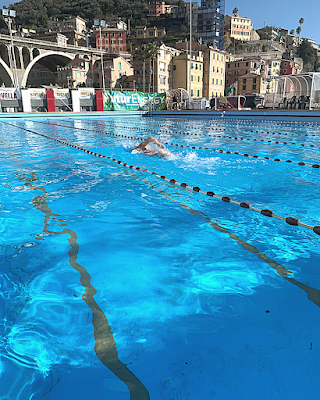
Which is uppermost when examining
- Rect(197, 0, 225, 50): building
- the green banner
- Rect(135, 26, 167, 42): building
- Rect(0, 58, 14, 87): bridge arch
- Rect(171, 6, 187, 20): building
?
Rect(171, 6, 187, 20): building

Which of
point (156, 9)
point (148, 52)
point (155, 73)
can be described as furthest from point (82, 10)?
point (155, 73)

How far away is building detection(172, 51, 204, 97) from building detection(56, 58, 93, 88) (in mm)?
16087

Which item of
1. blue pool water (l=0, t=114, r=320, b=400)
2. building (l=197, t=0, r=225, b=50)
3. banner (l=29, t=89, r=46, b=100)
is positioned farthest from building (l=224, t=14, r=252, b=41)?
blue pool water (l=0, t=114, r=320, b=400)

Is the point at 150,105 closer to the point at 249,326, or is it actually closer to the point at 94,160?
the point at 94,160

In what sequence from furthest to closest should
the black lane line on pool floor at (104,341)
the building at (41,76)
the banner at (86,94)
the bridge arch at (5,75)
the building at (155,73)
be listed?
the building at (41,76) < the bridge arch at (5,75) < the building at (155,73) < the banner at (86,94) < the black lane line on pool floor at (104,341)

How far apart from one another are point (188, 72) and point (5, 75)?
106ft

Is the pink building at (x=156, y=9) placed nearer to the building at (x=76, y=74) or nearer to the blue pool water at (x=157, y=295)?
the building at (x=76, y=74)

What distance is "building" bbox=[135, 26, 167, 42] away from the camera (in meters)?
81.8

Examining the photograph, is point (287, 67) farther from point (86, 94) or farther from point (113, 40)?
point (86, 94)

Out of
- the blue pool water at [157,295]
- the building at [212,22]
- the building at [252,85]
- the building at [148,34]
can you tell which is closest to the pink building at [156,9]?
the building at [212,22]

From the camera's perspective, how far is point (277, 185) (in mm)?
5527

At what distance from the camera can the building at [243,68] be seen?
60.9 m

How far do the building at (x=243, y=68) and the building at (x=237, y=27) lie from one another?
38106 millimetres

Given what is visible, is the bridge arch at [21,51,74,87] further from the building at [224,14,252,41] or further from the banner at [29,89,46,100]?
the building at [224,14,252,41]
